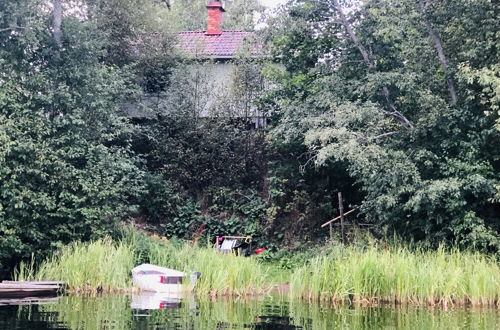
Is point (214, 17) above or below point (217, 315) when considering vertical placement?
above

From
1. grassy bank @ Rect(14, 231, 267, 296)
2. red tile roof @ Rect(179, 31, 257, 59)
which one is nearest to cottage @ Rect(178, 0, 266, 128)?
red tile roof @ Rect(179, 31, 257, 59)

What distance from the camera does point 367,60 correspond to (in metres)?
18.7

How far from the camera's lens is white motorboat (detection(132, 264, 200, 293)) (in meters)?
14.7

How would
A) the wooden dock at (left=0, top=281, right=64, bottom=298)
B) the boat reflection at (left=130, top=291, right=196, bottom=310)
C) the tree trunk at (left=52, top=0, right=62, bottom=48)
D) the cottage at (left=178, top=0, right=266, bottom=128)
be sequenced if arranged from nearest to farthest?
the boat reflection at (left=130, top=291, right=196, bottom=310)
the wooden dock at (left=0, top=281, right=64, bottom=298)
the tree trunk at (left=52, top=0, right=62, bottom=48)
the cottage at (left=178, top=0, right=266, bottom=128)

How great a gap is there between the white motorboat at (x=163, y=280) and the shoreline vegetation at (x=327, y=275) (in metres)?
0.22

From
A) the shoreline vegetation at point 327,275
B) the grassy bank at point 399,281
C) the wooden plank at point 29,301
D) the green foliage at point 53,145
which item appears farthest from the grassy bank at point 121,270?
the green foliage at point 53,145

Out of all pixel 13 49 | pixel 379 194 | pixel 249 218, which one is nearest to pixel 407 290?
pixel 379 194

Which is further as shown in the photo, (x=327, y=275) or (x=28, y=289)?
(x=28, y=289)

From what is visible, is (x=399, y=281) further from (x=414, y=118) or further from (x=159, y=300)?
(x=414, y=118)

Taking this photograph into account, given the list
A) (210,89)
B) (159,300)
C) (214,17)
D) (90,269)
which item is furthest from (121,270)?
(214,17)

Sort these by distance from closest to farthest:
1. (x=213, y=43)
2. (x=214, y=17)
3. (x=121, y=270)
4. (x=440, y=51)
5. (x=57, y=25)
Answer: (x=121, y=270) < (x=440, y=51) < (x=57, y=25) < (x=213, y=43) < (x=214, y=17)

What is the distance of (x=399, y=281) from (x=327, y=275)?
4.97 ft

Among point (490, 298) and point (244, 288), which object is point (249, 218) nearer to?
point (244, 288)

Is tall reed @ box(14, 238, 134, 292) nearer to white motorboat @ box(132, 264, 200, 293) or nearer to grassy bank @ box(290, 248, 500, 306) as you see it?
white motorboat @ box(132, 264, 200, 293)
